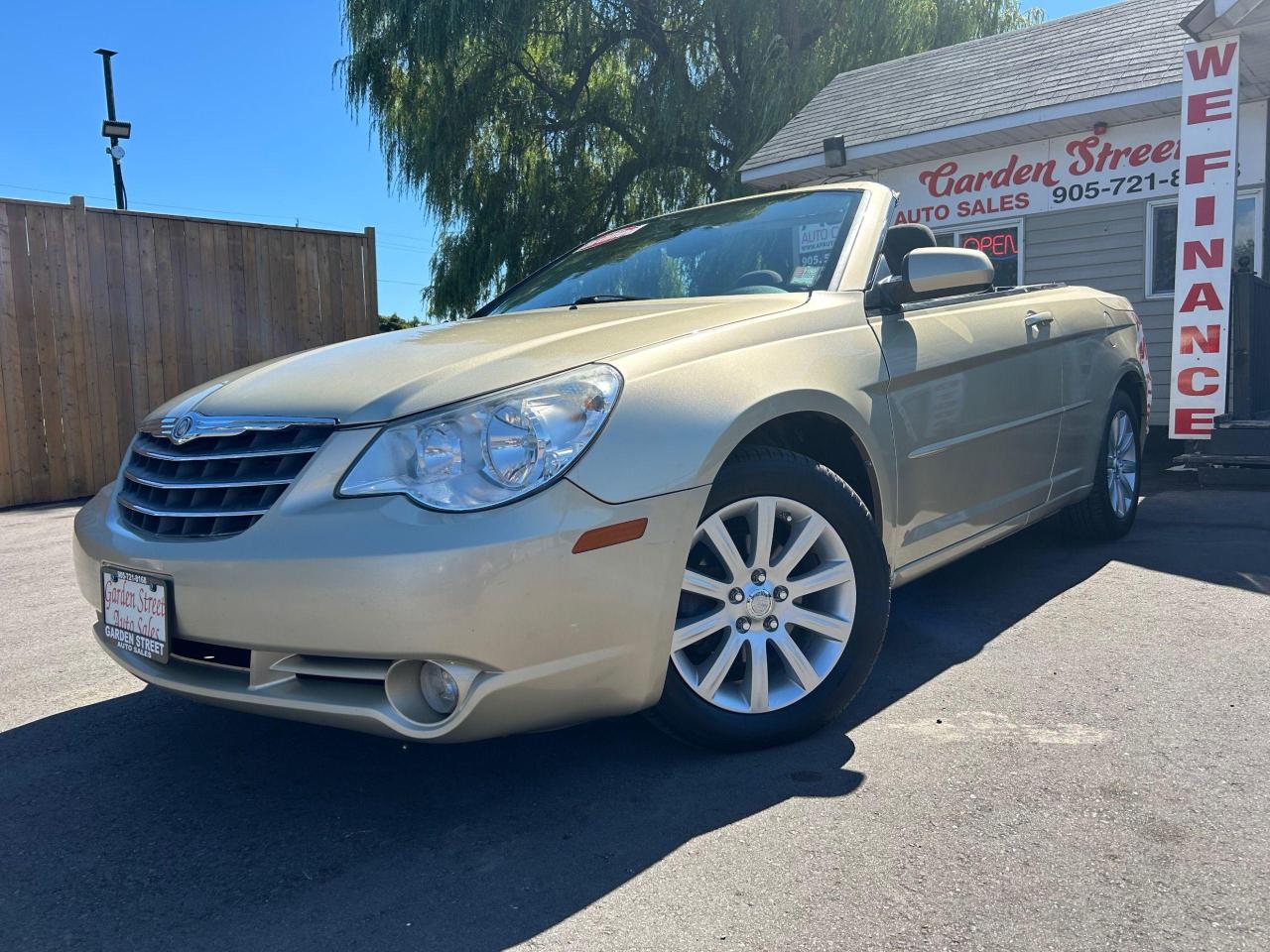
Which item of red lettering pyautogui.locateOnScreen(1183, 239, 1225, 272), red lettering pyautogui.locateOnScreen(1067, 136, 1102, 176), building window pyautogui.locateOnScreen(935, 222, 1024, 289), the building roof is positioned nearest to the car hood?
red lettering pyautogui.locateOnScreen(1183, 239, 1225, 272)

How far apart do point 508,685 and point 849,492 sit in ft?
3.70

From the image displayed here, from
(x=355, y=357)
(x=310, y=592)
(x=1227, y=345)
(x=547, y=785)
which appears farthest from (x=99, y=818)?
(x=1227, y=345)

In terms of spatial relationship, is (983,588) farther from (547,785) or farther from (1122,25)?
(1122,25)

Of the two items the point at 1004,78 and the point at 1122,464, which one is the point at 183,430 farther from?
the point at 1004,78

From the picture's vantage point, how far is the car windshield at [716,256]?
11.4 ft

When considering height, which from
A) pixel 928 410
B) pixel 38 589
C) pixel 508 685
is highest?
pixel 928 410

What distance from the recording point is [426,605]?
85.8 inches

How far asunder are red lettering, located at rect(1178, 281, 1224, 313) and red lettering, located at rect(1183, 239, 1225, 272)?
0.13 m

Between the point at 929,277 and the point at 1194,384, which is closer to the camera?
the point at 929,277

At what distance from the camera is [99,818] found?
2.55 m

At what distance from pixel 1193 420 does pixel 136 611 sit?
7.09 meters

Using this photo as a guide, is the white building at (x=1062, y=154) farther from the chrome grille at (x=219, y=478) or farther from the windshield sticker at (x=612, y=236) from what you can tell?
the chrome grille at (x=219, y=478)

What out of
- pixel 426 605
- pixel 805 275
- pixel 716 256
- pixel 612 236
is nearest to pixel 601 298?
pixel 716 256

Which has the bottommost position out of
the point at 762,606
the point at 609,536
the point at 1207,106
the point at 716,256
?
the point at 762,606
